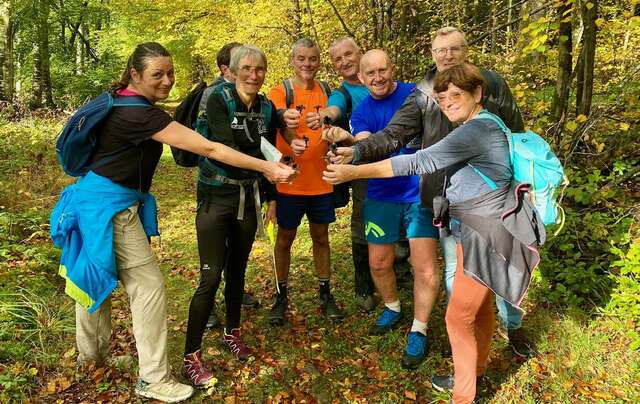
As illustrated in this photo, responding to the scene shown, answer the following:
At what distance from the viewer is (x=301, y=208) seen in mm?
4305

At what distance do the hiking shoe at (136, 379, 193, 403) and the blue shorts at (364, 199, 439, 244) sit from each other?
74.9 inches

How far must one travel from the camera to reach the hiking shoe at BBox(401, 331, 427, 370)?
374 cm

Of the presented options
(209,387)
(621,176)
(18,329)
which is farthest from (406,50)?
(18,329)

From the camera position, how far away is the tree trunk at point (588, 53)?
14.4 feet

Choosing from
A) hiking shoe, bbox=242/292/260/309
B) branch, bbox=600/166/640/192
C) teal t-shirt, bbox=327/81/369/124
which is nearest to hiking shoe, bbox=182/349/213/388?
hiking shoe, bbox=242/292/260/309

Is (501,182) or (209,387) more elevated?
(501,182)

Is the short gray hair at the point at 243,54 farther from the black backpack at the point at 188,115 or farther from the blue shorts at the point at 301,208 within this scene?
the blue shorts at the point at 301,208

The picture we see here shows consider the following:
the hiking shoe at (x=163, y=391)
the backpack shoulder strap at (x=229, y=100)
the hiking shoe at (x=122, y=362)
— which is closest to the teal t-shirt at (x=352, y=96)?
the backpack shoulder strap at (x=229, y=100)

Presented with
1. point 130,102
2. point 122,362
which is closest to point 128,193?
point 130,102

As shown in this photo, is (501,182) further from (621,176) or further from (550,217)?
(621,176)

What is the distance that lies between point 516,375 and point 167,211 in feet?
23.4

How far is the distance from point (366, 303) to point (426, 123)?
2.16 m

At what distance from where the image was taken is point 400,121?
3414mm

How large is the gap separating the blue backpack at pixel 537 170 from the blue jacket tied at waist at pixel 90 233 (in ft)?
7.55
